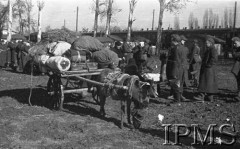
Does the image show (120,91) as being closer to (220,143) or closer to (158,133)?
(158,133)

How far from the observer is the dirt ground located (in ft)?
18.8

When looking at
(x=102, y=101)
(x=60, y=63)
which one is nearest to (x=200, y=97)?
(x=102, y=101)

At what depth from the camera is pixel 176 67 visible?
9523 millimetres

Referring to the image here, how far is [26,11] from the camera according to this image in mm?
64188

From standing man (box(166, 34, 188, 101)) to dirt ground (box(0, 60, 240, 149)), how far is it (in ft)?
1.46

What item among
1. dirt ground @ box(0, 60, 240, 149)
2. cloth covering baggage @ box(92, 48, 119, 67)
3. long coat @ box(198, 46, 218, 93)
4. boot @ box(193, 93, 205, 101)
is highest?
cloth covering baggage @ box(92, 48, 119, 67)

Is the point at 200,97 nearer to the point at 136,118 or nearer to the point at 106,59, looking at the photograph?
the point at 106,59

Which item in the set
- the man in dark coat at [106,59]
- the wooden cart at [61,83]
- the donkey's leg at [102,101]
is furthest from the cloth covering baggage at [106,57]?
the donkey's leg at [102,101]

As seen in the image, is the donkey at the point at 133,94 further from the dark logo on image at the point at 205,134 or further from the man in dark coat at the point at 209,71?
the man in dark coat at the point at 209,71

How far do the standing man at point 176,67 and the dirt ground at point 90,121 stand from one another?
0.45 m

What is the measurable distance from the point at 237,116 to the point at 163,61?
477cm

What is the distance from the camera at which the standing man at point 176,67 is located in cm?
948

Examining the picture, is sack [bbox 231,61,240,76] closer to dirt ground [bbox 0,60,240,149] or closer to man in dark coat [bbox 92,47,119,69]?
dirt ground [bbox 0,60,240,149]

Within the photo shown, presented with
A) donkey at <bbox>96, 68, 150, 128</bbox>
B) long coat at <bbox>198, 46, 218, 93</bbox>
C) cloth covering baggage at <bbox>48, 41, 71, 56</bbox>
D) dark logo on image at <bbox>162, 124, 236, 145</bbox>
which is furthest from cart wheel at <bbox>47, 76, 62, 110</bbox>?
long coat at <bbox>198, 46, 218, 93</bbox>
